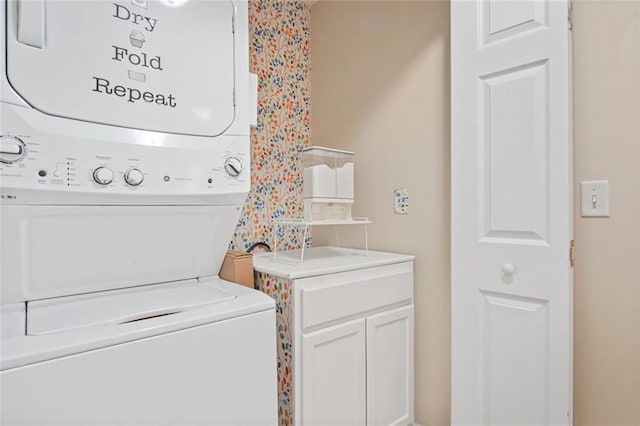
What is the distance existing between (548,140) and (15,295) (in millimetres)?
1701

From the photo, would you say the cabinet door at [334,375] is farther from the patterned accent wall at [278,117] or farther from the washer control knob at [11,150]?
the washer control knob at [11,150]

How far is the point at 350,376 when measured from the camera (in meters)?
1.56

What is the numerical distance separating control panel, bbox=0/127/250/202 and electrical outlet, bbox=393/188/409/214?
885 millimetres

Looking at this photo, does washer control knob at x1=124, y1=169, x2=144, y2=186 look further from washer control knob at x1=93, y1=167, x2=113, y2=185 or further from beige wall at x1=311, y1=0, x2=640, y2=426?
beige wall at x1=311, y1=0, x2=640, y2=426

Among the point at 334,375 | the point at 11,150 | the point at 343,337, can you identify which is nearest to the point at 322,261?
the point at 343,337

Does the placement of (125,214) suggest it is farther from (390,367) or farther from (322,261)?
(390,367)

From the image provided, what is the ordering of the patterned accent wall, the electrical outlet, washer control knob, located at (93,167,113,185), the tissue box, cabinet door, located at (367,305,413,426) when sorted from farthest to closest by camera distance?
the patterned accent wall < the electrical outlet < cabinet door, located at (367,305,413,426) < the tissue box < washer control knob, located at (93,167,113,185)

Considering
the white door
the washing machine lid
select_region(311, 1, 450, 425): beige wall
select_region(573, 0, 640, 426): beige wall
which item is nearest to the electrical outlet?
select_region(311, 1, 450, 425): beige wall

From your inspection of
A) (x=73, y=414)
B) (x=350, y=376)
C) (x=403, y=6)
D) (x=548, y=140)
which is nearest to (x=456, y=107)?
(x=548, y=140)

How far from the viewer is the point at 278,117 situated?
84.8 inches

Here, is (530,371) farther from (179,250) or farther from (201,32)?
(201,32)

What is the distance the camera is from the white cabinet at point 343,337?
55.9 inches

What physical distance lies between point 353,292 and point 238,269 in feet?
1.56

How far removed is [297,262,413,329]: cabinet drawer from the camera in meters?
1.43
